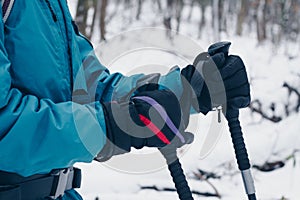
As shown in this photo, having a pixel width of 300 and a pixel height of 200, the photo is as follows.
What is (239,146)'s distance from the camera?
5.30 feet

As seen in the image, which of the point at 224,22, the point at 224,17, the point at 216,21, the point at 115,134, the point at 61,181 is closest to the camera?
the point at 115,134

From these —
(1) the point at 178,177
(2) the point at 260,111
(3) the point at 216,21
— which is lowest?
(3) the point at 216,21

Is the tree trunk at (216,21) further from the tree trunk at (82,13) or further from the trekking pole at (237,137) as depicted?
the trekking pole at (237,137)

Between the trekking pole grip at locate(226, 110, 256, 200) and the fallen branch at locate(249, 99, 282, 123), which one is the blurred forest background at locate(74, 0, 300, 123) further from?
the trekking pole grip at locate(226, 110, 256, 200)

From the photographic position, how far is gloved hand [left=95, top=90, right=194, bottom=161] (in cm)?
141

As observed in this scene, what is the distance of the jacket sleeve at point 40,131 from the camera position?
4.14 ft

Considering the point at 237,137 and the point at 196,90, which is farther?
the point at 237,137

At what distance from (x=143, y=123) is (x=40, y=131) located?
0.30 meters

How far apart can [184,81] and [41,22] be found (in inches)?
18.7

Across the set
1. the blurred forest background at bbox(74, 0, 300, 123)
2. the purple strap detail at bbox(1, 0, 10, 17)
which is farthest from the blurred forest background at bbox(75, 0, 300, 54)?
the purple strap detail at bbox(1, 0, 10, 17)

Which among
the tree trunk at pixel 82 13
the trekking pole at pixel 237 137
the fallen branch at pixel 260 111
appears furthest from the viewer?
the tree trunk at pixel 82 13

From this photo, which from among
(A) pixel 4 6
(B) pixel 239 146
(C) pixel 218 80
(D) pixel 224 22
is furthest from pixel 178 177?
(D) pixel 224 22

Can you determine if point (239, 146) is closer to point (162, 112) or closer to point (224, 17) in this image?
point (162, 112)

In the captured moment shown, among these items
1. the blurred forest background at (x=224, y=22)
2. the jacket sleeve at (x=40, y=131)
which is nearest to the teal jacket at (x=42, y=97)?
the jacket sleeve at (x=40, y=131)
